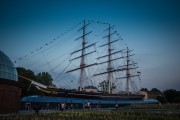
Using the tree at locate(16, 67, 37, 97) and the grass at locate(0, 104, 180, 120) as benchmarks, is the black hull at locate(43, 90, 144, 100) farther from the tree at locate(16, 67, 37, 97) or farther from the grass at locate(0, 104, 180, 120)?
the grass at locate(0, 104, 180, 120)

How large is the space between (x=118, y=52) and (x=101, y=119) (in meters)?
70.4

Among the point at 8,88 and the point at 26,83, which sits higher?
the point at 26,83

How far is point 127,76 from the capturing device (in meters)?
100

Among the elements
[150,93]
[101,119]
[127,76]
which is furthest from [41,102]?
[150,93]

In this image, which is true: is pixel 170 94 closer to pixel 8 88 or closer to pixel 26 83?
pixel 26 83

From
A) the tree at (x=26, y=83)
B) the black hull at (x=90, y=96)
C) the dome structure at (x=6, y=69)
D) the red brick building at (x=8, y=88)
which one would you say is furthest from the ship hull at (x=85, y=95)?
the dome structure at (x=6, y=69)

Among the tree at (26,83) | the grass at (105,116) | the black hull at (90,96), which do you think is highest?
the tree at (26,83)

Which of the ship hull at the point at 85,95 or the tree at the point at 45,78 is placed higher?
the tree at the point at 45,78

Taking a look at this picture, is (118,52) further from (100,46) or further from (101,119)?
(101,119)

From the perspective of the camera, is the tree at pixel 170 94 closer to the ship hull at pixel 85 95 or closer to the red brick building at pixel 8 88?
the ship hull at pixel 85 95

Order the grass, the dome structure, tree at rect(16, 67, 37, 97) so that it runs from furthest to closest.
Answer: tree at rect(16, 67, 37, 97)
the dome structure
the grass

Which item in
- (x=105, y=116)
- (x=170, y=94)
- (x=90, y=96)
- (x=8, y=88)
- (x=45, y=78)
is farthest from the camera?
(x=170, y=94)

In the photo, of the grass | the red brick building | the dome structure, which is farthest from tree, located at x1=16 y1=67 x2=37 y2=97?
the grass

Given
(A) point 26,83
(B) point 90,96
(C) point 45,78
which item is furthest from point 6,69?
(C) point 45,78
